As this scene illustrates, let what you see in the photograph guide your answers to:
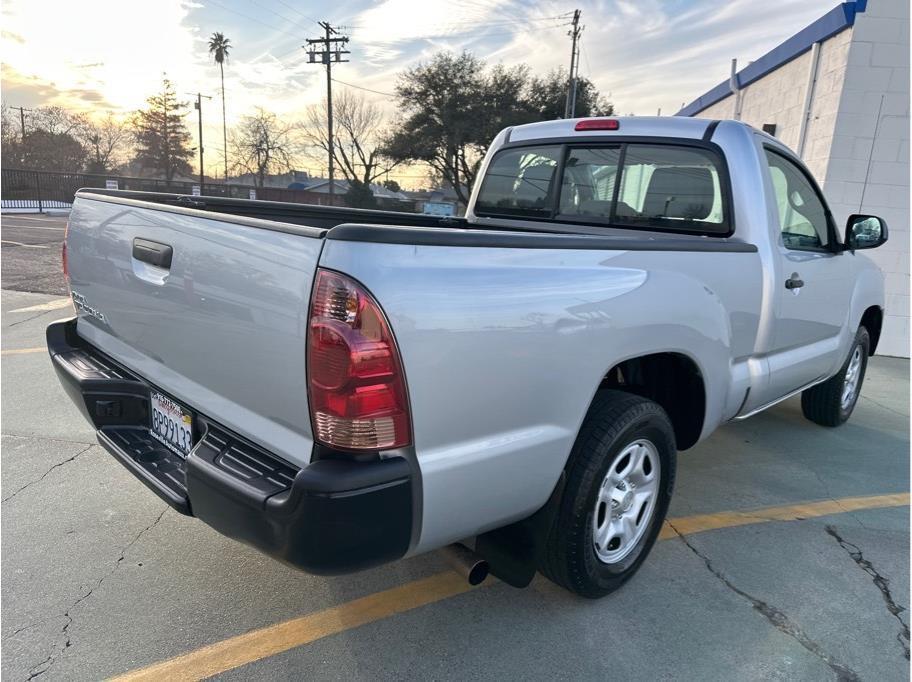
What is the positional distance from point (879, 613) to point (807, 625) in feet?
1.23

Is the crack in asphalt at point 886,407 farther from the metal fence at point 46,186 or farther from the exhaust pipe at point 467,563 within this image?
the metal fence at point 46,186

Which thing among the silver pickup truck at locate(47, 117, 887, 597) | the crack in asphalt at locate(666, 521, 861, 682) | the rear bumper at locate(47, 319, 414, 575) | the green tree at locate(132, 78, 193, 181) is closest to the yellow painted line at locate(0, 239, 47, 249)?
the silver pickup truck at locate(47, 117, 887, 597)

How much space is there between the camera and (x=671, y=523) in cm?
332

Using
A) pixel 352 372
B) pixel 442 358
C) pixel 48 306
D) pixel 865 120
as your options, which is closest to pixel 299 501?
pixel 352 372

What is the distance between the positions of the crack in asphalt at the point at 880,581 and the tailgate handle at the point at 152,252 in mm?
3064

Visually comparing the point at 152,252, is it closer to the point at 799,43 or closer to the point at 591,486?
the point at 591,486

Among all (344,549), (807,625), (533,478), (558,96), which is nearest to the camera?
(344,549)

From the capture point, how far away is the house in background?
23.8 ft

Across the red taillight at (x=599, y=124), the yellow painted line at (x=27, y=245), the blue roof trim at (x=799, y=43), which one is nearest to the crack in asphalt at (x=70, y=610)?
the red taillight at (x=599, y=124)

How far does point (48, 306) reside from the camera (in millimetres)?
7957

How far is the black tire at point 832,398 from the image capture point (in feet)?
15.7

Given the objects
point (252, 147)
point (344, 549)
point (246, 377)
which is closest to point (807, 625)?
point (344, 549)

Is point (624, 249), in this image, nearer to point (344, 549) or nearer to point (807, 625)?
point (344, 549)

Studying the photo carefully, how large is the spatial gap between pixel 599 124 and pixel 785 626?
9.10 feet
